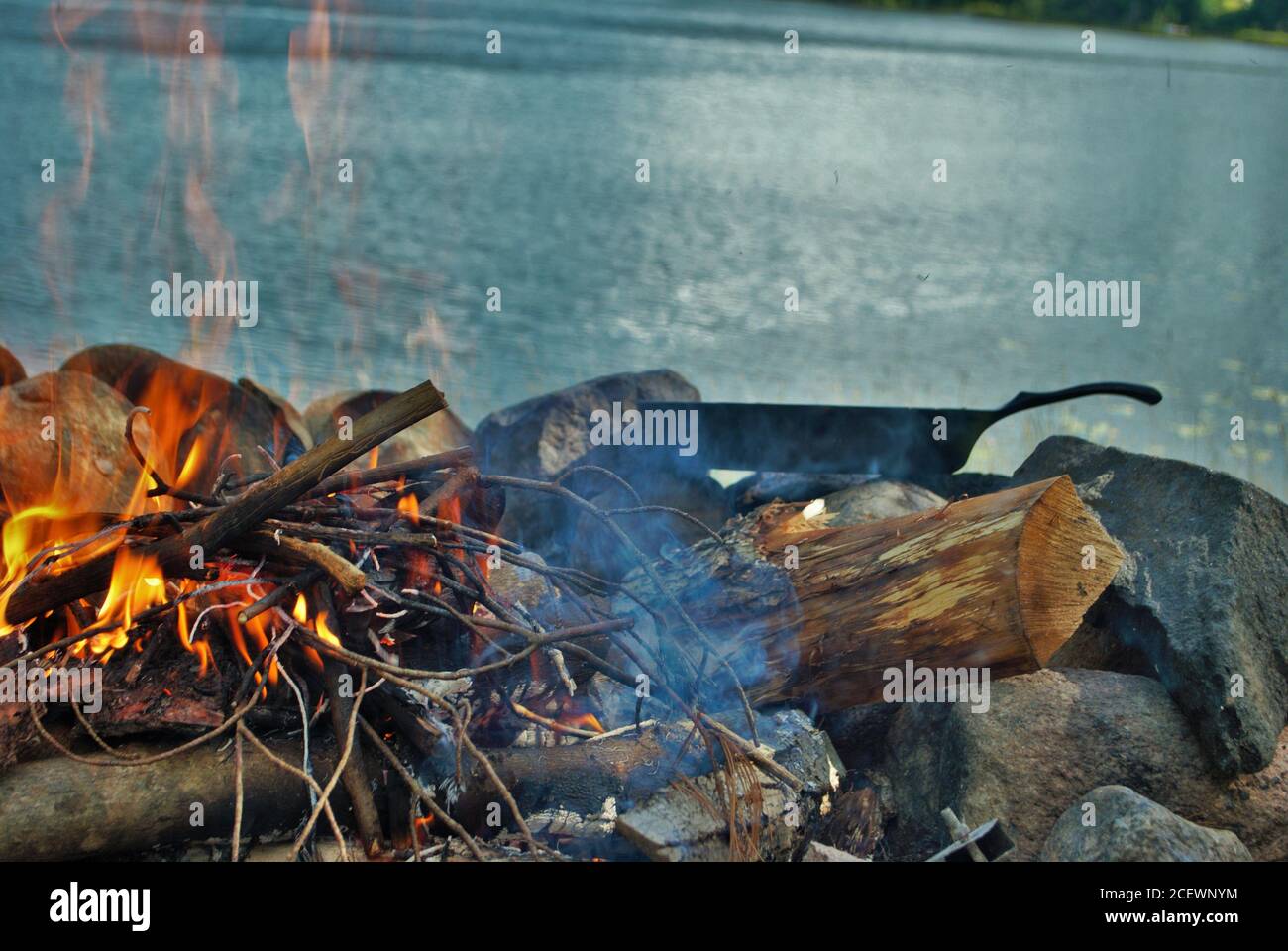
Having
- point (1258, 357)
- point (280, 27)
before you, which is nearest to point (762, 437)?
point (1258, 357)

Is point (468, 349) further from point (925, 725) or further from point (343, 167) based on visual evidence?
point (925, 725)

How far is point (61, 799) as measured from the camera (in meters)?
1.98

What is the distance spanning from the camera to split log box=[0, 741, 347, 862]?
197cm

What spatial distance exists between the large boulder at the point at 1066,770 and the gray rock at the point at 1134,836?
136mm

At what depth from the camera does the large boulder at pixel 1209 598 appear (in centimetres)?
233

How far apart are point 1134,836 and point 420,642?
1.30m

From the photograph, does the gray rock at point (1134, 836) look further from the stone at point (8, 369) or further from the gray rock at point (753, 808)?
the stone at point (8, 369)

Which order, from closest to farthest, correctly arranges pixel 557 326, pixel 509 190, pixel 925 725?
pixel 925 725 < pixel 557 326 < pixel 509 190

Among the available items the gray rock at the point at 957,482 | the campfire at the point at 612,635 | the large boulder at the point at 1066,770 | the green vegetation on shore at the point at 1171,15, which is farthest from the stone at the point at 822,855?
the green vegetation on shore at the point at 1171,15

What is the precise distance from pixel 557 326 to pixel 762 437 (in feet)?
9.08

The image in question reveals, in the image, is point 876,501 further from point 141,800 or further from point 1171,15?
point 1171,15

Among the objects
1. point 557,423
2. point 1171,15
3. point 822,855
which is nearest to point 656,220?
point 557,423

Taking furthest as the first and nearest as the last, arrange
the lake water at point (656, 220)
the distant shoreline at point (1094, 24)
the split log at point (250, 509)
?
the distant shoreline at point (1094, 24) → the lake water at point (656, 220) → the split log at point (250, 509)

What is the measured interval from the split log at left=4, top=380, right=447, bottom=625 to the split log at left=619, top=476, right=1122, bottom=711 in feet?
2.18
